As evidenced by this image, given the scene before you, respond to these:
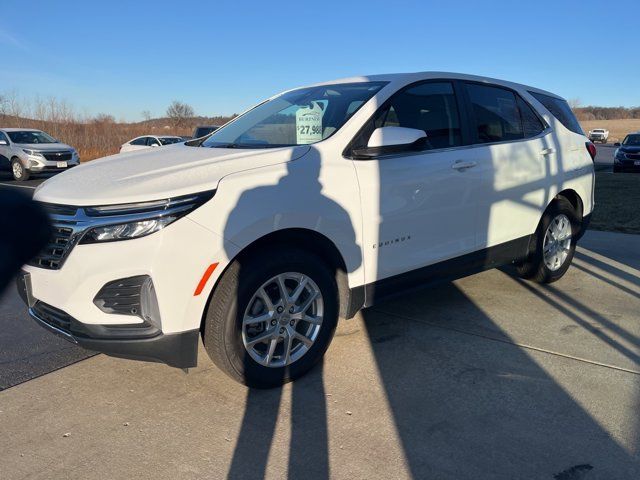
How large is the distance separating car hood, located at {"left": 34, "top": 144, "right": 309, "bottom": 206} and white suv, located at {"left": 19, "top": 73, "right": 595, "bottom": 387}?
14 millimetres

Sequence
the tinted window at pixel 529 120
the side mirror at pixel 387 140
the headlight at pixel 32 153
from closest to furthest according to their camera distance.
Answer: the side mirror at pixel 387 140, the tinted window at pixel 529 120, the headlight at pixel 32 153

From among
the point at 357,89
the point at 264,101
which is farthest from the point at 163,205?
the point at 264,101

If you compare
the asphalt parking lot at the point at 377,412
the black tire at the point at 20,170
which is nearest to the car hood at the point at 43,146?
the black tire at the point at 20,170

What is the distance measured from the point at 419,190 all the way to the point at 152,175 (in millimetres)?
1778

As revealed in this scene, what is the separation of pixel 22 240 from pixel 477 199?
363 centimetres

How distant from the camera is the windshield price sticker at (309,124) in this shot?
11.9ft

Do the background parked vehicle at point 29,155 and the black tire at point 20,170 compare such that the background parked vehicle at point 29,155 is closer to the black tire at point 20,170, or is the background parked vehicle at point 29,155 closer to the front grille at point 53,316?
the black tire at point 20,170

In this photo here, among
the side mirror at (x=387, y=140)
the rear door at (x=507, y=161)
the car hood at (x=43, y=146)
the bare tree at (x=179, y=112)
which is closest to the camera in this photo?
the side mirror at (x=387, y=140)

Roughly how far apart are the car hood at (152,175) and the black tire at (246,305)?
1.64 feet

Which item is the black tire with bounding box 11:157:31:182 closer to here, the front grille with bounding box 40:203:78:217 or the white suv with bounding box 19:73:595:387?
the white suv with bounding box 19:73:595:387

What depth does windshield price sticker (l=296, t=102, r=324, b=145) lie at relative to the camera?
3623 millimetres

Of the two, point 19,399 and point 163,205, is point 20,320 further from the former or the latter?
point 163,205

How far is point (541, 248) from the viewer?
5.00 m

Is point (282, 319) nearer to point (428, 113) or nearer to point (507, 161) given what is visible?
point (428, 113)
